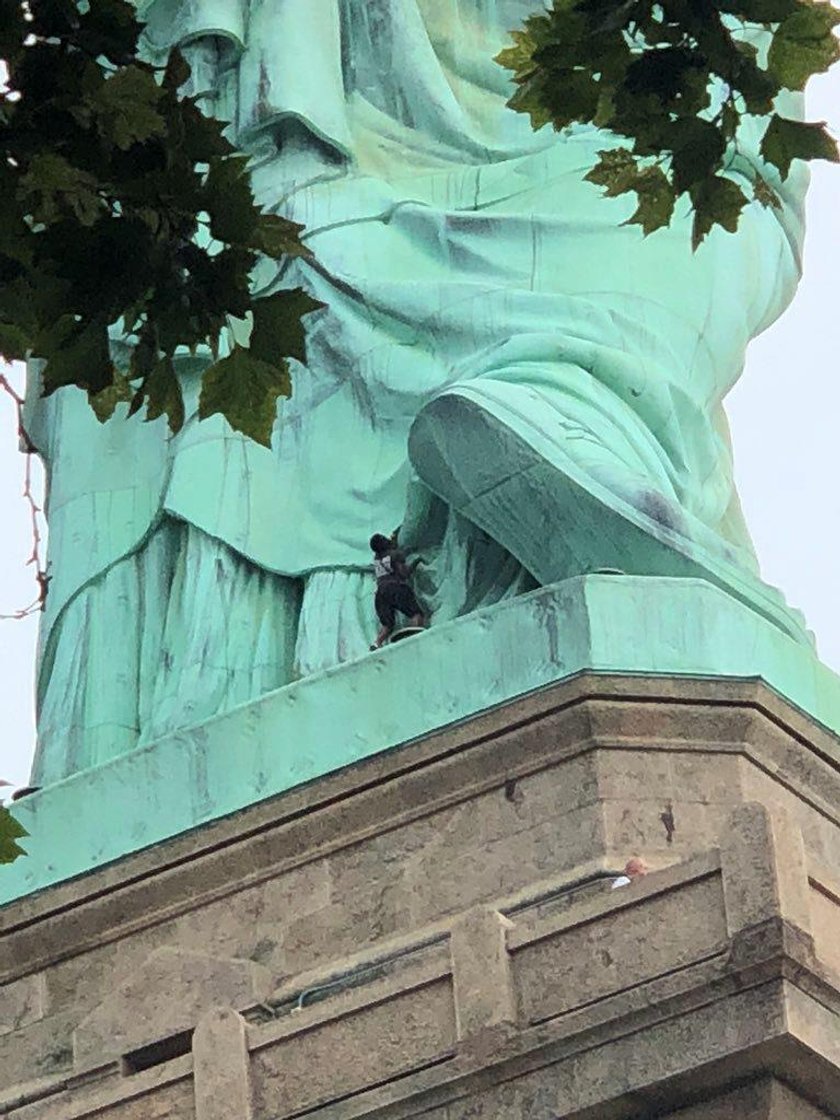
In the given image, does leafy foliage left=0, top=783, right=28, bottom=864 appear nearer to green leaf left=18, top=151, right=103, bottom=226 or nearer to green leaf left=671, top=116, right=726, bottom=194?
green leaf left=18, top=151, right=103, bottom=226

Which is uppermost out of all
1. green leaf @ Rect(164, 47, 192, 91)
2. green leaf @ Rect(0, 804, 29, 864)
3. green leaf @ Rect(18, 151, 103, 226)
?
green leaf @ Rect(164, 47, 192, 91)

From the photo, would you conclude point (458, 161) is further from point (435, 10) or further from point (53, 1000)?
point (53, 1000)

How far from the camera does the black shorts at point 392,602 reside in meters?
14.2

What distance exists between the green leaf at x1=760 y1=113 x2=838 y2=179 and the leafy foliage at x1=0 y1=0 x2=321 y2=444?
103cm

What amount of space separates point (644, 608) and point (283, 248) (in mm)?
5162

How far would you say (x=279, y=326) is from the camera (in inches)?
332

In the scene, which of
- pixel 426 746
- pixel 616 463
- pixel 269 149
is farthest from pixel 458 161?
pixel 426 746

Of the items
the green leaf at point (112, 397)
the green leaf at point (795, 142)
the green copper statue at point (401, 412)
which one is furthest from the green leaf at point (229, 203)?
the green copper statue at point (401, 412)

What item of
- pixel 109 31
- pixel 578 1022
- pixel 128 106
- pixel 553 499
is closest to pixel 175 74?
pixel 109 31

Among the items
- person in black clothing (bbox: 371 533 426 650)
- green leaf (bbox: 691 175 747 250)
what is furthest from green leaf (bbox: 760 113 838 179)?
person in black clothing (bbox: 371 533 426 650)

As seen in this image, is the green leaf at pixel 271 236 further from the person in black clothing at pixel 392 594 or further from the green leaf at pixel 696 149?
the person in black clothing at pixel 392 594

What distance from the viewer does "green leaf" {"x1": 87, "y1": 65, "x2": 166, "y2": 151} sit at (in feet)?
27.0

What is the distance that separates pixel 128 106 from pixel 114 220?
243 mm

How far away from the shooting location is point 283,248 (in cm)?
853
